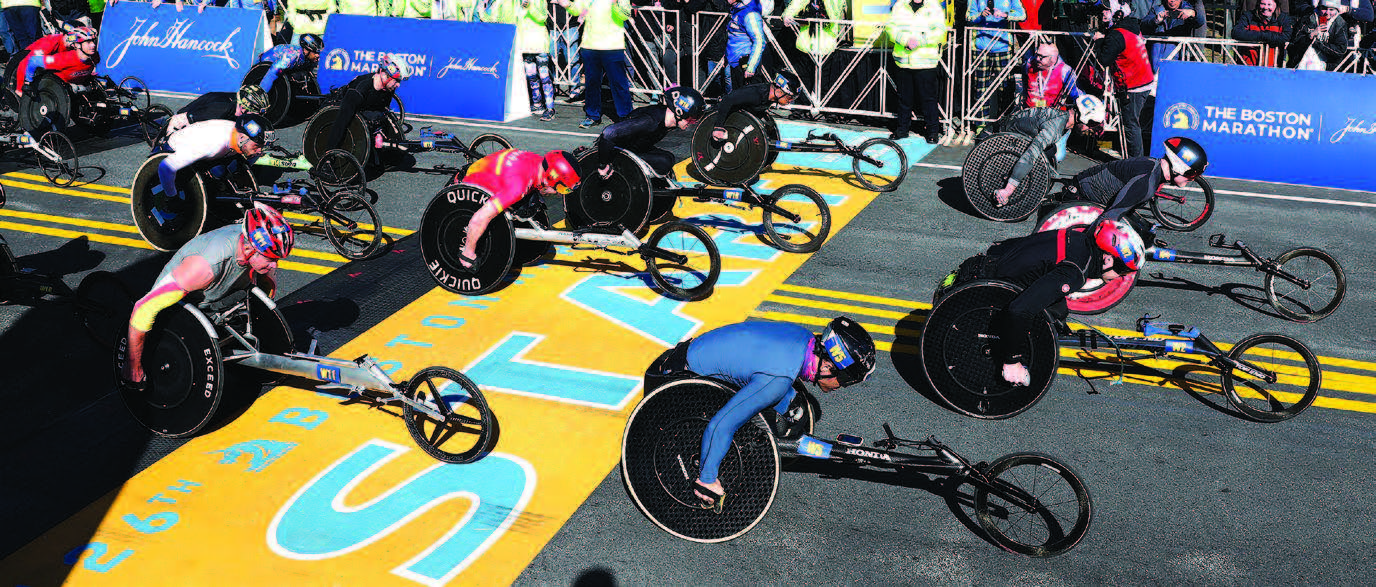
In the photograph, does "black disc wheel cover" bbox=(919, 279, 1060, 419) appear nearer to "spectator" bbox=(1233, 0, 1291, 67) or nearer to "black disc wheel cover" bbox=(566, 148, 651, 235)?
"black disc wheel cover" bbox=(566, 148, 651, 235)

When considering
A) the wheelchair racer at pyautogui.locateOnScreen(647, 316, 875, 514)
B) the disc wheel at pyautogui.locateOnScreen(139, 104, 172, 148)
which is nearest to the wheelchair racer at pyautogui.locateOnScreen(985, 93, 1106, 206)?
the wheelchair racer at pyautogui.locateOnScreen(647, 316, 875, 514)

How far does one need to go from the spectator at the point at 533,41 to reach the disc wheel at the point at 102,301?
9.87 m

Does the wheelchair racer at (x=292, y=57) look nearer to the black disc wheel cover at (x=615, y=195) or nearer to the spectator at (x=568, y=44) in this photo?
the spectator at (x=568, y=44)

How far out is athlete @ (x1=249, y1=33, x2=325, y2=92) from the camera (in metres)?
17.5

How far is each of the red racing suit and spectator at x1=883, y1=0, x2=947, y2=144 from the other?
7955mm

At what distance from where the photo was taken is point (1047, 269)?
27.4 feet

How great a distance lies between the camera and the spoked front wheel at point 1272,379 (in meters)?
8.20

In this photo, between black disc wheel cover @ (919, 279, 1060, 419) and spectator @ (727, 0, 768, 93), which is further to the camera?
spectator @ (727, 0, 768, 93)

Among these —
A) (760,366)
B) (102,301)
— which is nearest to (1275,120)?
(760,366)

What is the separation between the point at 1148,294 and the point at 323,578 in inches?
338

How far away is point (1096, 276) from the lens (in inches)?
324

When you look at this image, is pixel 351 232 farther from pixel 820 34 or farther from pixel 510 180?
pixel 820 34

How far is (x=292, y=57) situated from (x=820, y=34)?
8920mm

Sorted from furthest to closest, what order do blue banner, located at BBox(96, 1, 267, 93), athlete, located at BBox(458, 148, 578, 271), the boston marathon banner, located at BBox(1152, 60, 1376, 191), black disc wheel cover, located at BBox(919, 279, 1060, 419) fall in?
blue banner, located at BBox(96, 1, 267, 93) → the boston marathon banner, located at BBox(1152, 60, 1376, 191) → athlete, located at BBox(458, 148, 578, 271) → black disc wheel cover, located at BBox(919, 279, 1060, 419)
